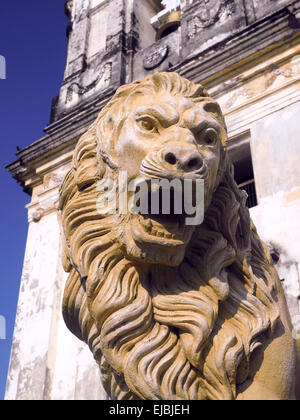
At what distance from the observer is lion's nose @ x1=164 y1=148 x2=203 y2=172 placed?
5.40 feet

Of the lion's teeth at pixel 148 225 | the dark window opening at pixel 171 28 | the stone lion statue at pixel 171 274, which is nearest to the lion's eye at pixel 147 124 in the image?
the stone lion statue at pixel 171 274

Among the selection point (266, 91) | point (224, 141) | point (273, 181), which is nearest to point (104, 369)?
point (224, 141)

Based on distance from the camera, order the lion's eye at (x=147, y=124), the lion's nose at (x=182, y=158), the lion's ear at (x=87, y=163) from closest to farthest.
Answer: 1. the lion's nose at (x=182, y=158)
2. the lion's eye at (x=147, y=124)
3. the lion's ear at (x=87, y=163)

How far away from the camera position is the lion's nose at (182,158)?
165 cm

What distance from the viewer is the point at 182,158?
5.41 feet

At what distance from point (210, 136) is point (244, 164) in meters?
2.93

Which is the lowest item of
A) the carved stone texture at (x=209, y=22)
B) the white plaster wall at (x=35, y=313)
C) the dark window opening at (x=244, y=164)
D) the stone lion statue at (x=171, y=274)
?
the stone lion statue at (x=171, y=274)

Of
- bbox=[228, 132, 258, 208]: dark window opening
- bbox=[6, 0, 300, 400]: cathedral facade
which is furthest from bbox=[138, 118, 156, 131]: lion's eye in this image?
bbox=[228, 132, 258, 208]: dark window opening

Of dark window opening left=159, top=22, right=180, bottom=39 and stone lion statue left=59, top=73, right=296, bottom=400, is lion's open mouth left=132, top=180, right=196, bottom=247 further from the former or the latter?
dark window opening left=159, top=22, right=180, bottom=39

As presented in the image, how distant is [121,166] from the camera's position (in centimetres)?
180

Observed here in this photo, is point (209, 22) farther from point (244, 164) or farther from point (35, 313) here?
point (35, 313)

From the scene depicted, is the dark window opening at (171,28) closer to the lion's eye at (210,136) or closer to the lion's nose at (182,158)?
the lion's eye at (210,136)

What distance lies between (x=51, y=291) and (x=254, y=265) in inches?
131
